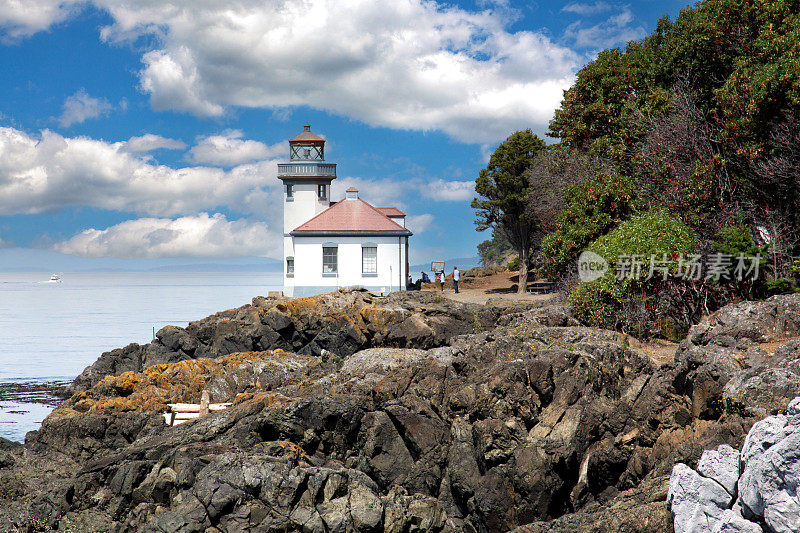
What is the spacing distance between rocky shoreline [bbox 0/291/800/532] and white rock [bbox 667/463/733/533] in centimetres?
29

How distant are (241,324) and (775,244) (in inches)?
656

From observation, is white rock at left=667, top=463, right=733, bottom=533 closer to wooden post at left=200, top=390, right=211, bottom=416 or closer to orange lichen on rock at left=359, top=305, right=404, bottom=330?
wooden post at left=200, top=390, right=211, bottom=416

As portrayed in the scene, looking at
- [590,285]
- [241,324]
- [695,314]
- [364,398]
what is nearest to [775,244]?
[695,314]

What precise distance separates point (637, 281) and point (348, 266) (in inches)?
827

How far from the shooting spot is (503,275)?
50.6 metres

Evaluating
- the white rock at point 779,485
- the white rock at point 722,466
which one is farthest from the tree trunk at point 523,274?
the white rock at point 779,485

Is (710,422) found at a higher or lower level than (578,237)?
lower

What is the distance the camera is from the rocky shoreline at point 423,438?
818 centimetres

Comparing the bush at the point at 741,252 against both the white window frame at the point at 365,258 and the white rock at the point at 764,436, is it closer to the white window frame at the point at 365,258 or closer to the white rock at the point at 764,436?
the white rock at the point at 764,436

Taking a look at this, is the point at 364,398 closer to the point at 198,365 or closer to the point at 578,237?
the point at 198,365

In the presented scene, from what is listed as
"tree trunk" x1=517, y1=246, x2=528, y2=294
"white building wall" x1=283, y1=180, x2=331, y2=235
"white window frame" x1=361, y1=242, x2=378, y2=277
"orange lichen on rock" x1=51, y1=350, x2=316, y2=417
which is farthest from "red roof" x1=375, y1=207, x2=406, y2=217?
"orange lichen on rock" x1=51, y1=350, x2=316, y2=417

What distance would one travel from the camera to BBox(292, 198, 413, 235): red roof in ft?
118

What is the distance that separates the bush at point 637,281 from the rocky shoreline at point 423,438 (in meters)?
2.18

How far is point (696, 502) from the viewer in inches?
286
